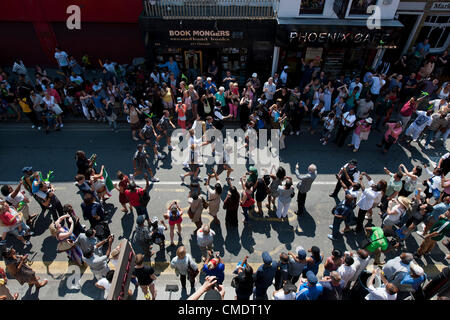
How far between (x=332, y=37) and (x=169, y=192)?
10.0 metres

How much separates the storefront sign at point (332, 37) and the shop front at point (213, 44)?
1.30 metres

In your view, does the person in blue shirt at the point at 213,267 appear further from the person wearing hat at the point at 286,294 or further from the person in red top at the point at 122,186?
the person in red top at the point at 122,186

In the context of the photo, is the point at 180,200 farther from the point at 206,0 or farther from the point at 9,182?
the point at 206,0

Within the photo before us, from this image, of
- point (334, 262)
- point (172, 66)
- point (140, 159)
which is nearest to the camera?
point (334, 262)

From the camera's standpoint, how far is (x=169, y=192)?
985cm

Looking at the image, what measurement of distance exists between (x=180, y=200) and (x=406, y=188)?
261 inches

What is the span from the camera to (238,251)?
8125 mm

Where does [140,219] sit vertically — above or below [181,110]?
above

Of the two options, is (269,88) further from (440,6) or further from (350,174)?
(440,6)

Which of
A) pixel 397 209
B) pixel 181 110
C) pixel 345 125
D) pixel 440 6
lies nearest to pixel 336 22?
pixel 440 6

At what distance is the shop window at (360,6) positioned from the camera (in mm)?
13125

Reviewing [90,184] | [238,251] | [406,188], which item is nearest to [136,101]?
[90,184]

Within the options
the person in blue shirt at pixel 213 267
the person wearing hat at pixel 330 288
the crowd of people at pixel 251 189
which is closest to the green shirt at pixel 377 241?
the crowd of people at pixel 251 189

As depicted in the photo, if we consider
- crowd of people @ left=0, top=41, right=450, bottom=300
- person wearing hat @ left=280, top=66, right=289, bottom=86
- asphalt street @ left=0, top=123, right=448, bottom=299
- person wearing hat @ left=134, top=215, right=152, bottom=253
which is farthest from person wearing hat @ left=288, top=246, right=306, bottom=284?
person wearing hat @ left=280, top=66, right=289, bottom=86
